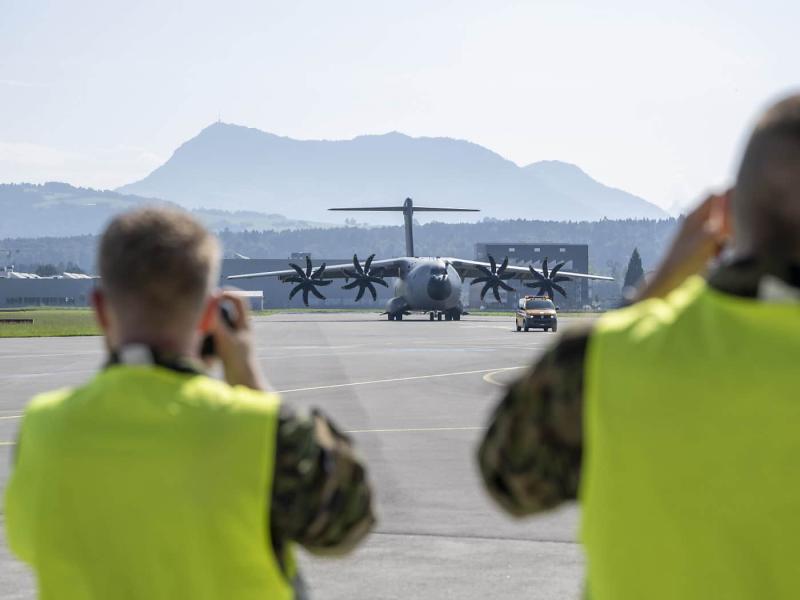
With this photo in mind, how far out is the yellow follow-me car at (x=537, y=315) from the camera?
179ft

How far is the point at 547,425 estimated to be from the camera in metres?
2.50

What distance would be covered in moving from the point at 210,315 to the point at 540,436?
84cm

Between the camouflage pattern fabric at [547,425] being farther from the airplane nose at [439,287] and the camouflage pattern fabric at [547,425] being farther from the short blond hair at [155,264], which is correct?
the airplane nose at [439,287]

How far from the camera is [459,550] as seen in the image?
8.40 m

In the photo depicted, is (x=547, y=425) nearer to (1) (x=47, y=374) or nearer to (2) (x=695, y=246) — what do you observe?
(2) (x=695, y=246)

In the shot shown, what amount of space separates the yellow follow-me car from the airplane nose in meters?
8.25

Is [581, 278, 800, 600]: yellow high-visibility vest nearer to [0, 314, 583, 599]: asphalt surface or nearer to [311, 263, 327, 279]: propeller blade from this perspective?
[0, 314, 583, 599]: asphalt surface

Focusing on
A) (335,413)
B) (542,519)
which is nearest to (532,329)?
(335,413)

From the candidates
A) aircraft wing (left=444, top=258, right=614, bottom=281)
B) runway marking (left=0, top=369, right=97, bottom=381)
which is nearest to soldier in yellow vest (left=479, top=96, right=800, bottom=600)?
runway marking (left=0, top=369, right=97, bottom=381)

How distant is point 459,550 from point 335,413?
926 centimetres

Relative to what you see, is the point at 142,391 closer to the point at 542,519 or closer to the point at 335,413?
the point at 542,519

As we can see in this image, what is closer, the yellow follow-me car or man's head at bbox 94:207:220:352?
man's head at bbox 94:207:220:352

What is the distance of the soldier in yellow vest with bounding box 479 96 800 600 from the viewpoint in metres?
2.26

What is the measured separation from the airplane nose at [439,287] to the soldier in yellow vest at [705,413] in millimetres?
61218
